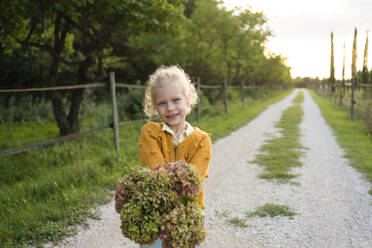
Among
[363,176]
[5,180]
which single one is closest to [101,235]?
[5,180]

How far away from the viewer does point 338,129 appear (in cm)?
933

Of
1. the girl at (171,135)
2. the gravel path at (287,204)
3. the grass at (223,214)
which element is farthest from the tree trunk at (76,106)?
the girl at (171,135)

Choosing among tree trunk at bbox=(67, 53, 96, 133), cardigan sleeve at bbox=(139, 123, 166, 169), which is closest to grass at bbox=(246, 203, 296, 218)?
cardigan sleeve at bbox=(139, 123, 166, 169)

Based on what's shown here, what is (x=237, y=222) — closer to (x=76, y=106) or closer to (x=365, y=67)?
(x=76, y=106)

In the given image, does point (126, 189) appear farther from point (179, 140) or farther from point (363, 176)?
point (363, 176)

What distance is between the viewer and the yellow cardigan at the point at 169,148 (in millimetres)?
1860

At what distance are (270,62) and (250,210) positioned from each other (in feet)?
111

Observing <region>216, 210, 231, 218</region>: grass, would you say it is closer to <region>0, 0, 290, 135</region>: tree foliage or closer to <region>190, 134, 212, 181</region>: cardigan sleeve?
<region>190, 134, 212, 181</region>: cardigan sleeve

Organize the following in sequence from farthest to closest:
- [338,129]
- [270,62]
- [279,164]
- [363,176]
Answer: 1. [270,62]
2. [338,129]
3. [279,164]
4. [363,176]

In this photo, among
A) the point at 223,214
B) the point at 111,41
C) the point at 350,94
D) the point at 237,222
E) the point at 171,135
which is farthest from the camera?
the point at 350,94

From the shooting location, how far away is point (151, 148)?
1.88 m

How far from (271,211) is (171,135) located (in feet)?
7.02

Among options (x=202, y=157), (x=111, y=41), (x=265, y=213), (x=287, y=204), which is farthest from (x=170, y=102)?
(x=111, y=41)

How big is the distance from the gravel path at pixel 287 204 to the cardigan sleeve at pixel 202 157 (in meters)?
1.31
